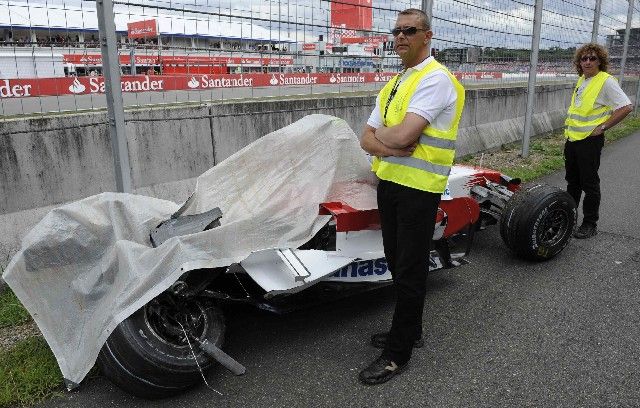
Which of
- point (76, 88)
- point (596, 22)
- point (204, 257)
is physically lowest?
point (204, 257)

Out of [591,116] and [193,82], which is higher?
[193,82]

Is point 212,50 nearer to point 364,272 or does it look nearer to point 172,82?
point 172,82

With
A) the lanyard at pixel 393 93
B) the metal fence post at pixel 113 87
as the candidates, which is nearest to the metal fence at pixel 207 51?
the metal fence post at pixel 113 87

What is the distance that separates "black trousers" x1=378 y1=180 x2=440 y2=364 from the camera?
2.81 metres

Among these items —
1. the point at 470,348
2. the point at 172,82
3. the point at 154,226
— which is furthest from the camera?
the point at 172,82

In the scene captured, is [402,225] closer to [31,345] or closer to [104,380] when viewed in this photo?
[104,380]

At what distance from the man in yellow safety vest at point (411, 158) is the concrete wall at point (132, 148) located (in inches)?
101

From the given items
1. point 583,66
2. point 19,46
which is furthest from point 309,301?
point 583,66

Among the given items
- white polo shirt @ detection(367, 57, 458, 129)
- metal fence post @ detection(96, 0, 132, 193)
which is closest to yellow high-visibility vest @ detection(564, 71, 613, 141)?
white polo shirt @ detection(367, 57, 458, 129)

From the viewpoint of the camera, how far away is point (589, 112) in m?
5.20

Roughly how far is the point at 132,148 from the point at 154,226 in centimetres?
160

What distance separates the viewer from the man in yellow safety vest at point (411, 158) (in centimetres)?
269

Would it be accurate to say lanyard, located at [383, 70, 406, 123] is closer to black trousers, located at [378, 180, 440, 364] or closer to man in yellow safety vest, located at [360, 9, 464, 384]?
man in yellow safety vest, located at [360, 9, 464, 384]

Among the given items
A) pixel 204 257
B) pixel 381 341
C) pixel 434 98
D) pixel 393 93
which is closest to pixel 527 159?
pixel 381 341
